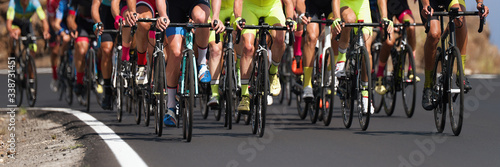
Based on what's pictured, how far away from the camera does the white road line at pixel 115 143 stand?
27.7 feet

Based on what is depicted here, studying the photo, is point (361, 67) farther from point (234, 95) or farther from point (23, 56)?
point (23, 56)

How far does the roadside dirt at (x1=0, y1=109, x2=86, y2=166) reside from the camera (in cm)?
915

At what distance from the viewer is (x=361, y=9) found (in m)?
12.0

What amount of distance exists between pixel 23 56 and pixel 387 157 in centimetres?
937

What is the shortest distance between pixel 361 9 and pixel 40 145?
3.94 meters

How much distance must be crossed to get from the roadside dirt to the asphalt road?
0.48 feet

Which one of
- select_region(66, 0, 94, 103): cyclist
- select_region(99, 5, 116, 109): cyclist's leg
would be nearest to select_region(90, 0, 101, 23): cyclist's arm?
select_region(99, 5, 116, 109): cyclist's leg

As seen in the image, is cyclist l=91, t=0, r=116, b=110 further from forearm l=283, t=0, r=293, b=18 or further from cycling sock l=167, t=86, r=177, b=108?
cycling sock l=167, t=86, r=177, b=108

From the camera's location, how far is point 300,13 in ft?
40.4

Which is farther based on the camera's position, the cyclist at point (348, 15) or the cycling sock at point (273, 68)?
the cycling sock at point (273, 68)

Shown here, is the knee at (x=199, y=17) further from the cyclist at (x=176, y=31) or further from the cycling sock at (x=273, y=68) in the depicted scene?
the cycling sock at (x=273, y=68)

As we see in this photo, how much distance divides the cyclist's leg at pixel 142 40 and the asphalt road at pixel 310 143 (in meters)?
0.60

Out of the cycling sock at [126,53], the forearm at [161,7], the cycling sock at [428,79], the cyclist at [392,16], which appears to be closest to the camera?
the forearm at [161,7]

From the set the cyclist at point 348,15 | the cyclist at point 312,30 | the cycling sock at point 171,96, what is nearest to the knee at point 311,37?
the cyclist at point 312,30
